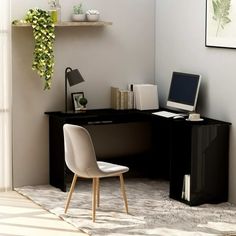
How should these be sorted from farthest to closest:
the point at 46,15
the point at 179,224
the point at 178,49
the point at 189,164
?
the point at 178,49 → the point at 46,15 → the point at 189,164 → the point at 179,224

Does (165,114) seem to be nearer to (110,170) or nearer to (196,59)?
(196,59)

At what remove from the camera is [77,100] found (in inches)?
275

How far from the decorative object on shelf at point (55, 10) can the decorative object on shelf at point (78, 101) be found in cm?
75

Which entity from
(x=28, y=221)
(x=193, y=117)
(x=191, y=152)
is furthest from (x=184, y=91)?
(x=28, y=221)

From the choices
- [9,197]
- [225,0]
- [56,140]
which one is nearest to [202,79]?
[225,0]

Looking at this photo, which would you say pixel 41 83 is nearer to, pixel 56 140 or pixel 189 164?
pixel 56 140

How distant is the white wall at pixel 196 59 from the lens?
6293 mm

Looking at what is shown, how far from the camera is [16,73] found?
22.2 feet

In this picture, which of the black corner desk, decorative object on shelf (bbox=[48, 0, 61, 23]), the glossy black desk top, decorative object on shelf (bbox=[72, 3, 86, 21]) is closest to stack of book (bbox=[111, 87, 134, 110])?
the glossy black desk top

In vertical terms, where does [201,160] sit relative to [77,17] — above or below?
below

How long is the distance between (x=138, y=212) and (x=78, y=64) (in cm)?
180

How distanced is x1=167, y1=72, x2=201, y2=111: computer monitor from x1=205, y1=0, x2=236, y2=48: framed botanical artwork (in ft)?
1.22

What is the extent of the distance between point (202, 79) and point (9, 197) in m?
2.09

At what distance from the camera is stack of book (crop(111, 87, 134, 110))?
714 cm
